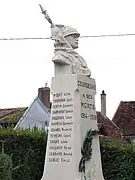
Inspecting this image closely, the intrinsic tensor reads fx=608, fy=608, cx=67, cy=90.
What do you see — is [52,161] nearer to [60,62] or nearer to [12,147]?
[60,62]

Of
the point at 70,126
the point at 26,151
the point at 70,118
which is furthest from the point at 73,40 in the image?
the point at 26,151

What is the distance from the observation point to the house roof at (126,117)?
4469cm

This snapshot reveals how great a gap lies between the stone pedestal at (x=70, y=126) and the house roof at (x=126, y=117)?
29.0 meters

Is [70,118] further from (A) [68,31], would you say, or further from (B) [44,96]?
(B) [44,96]

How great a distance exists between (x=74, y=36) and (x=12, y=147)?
5093 mm

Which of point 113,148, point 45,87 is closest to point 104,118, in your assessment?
point 45,87

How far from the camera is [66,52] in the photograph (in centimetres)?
1545

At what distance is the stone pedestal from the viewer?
48.3 feet

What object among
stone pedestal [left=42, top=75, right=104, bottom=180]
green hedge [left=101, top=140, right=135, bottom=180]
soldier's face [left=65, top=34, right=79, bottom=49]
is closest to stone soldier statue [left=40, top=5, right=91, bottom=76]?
soldier's face [left=65, top=34, right=79, bottom=49]

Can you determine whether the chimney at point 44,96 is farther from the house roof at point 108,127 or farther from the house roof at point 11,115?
the house roof at point 108,127

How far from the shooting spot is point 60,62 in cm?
1527

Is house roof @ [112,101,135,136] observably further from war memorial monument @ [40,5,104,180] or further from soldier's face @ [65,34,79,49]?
war memorial monument @ [40,5,104,180]

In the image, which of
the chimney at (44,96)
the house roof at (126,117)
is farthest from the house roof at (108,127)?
the chimney at (44,96)

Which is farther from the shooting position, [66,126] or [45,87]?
[45,87]
